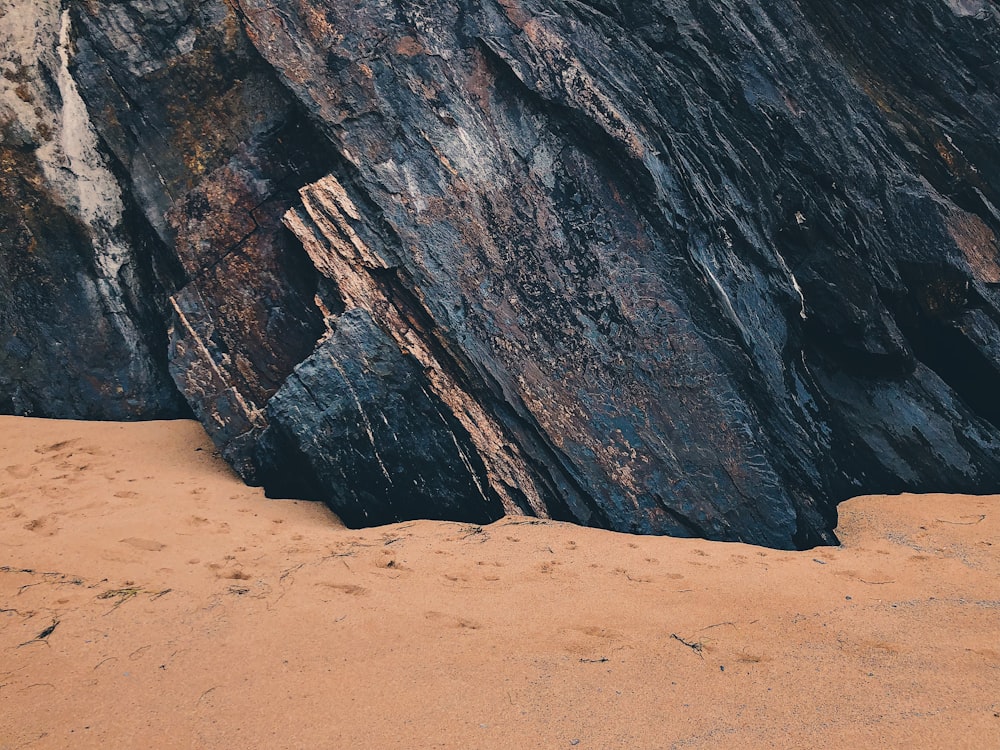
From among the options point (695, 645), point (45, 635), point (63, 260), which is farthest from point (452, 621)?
point (63, 260)

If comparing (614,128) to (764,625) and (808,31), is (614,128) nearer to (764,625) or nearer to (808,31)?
(808,31)

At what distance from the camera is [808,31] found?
6.42 metres

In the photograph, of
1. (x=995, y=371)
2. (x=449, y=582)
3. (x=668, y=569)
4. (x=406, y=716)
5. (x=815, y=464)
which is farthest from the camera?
(x=995, y=371)

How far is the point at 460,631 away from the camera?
353 cm

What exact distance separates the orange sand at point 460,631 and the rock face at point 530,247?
25.9 inches

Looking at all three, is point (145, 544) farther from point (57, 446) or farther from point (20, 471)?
point (57, 446)

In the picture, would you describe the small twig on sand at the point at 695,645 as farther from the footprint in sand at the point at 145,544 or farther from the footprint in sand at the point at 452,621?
the footprint in sand at the point at 145,544

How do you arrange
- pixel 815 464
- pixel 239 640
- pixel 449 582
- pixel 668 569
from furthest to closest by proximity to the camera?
pixel 815 464
pixel 668 569
pixel 449 582
pixel 239 640

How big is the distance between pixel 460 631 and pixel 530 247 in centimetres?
308

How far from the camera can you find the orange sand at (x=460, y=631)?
114 inches

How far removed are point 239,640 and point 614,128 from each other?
443 centimetres

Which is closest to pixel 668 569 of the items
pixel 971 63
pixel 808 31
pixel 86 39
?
pixel 808 31

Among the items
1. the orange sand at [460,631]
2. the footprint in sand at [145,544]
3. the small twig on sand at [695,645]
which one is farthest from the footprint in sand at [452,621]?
the footprint in sand at [145,544]

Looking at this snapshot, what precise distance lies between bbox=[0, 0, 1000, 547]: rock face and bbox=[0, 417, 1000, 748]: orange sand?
2.16 ft
